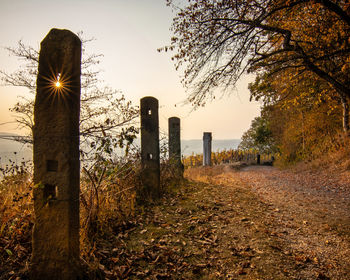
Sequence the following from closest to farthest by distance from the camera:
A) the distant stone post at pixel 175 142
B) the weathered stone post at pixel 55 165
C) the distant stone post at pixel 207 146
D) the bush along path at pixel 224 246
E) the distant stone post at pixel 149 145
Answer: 1. the weathered stone post at pixel 55 165
2. the bush along path at pixel 224 246
3. the distant stone post at pixel 149 145
4. the distant stone post at pixel 175 142
5. the distant stone post at pixel 207 146

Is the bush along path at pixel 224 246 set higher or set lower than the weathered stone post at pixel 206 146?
lower

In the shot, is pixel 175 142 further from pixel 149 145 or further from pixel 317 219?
pixel 317 219

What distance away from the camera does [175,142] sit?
27.5 ft

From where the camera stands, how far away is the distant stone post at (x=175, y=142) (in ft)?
26.3

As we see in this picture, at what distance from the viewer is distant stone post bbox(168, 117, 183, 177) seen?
8.03 metres

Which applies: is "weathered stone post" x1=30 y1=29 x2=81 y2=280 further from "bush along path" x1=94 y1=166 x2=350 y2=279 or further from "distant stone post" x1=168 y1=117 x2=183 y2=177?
"distant stone post" x1=168 y1=117 x2=183 y2=177

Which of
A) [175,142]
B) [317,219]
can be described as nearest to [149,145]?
[175,142]

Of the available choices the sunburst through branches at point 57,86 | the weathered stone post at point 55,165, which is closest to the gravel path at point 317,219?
the weathered stone post at point 55,165

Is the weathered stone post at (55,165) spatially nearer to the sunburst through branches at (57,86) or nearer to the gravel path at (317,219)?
the sunburst through branches at (57,86)

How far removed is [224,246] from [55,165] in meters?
2.89

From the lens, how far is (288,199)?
6.30 meters

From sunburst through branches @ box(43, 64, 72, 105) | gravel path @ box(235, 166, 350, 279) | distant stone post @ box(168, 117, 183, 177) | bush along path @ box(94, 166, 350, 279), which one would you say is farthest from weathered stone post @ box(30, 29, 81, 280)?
distant stone post @ box(168, 117, 183, 177)

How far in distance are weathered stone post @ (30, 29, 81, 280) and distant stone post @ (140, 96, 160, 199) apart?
324cm

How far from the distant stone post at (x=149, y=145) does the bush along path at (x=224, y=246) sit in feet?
A: 2.50
